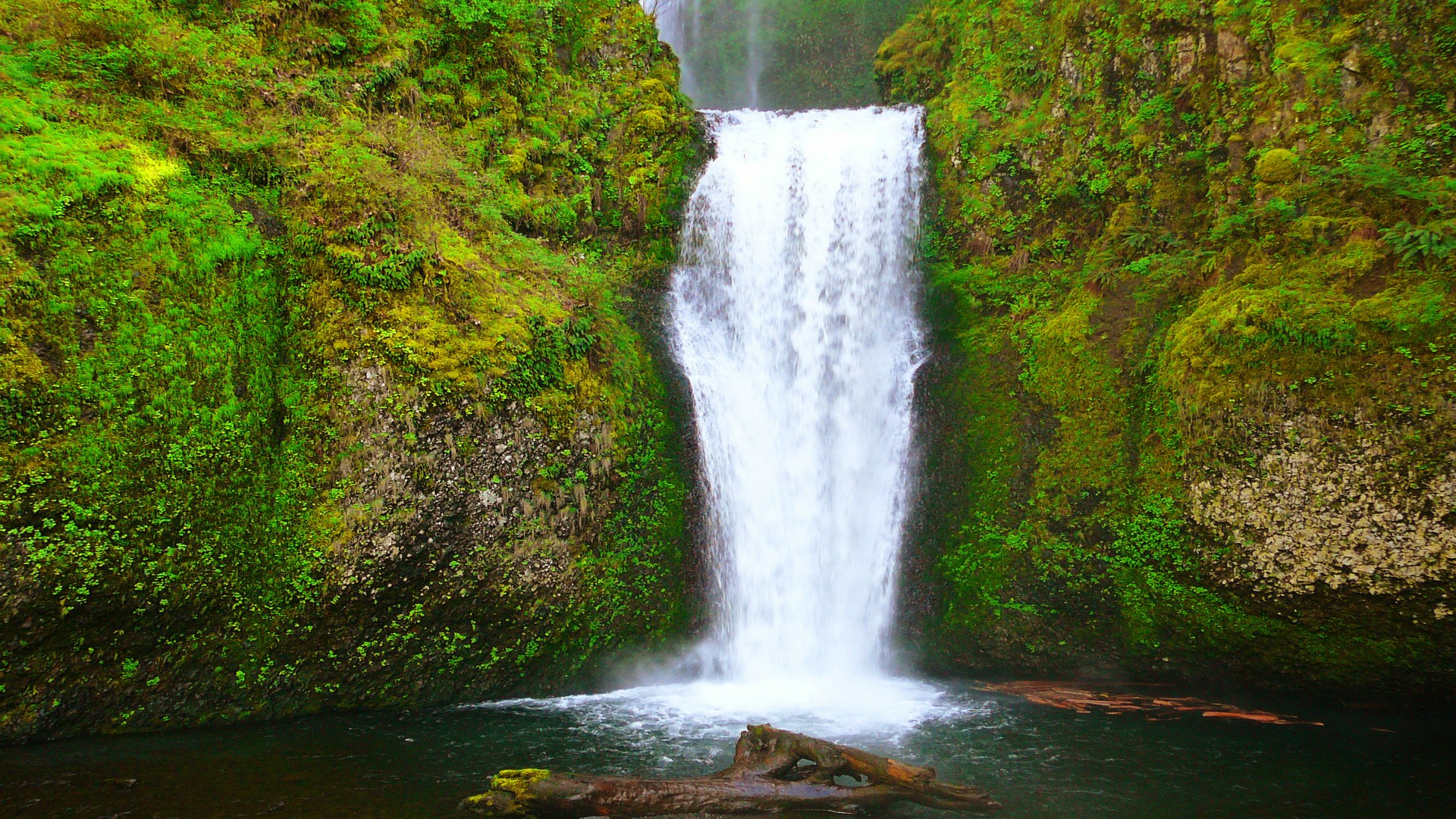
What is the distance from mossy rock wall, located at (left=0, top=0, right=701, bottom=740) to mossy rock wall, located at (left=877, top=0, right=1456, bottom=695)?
169 inches

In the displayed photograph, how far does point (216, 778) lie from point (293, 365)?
371cm

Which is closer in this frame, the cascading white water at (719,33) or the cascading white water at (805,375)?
the cascading white water at (805,375)

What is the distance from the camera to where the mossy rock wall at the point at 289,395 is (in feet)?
19.0

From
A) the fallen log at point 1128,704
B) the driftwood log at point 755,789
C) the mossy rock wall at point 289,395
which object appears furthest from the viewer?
the fallen log at point 1128,704

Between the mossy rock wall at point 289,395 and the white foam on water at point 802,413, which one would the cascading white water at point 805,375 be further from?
the mossy rock wall at point 289,395

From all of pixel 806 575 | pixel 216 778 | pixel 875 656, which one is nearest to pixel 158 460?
pixel 216 778

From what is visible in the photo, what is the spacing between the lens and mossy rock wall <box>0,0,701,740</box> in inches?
228

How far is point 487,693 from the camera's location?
7.80 metres

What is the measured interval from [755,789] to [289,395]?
18.6 feet

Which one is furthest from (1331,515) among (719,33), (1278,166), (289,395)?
(719,33)

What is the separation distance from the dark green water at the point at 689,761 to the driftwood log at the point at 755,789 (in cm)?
26

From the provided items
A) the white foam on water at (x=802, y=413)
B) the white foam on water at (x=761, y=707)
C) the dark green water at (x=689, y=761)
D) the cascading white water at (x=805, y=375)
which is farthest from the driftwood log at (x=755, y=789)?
the cascading white water at (x=805, y=375)

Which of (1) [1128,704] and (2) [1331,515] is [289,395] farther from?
(2) [1331,515]

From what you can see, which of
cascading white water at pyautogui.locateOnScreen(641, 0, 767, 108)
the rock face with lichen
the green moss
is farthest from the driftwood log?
cascading white water at pyautogui.locateOnScreen(641, 0, 767, 108)
